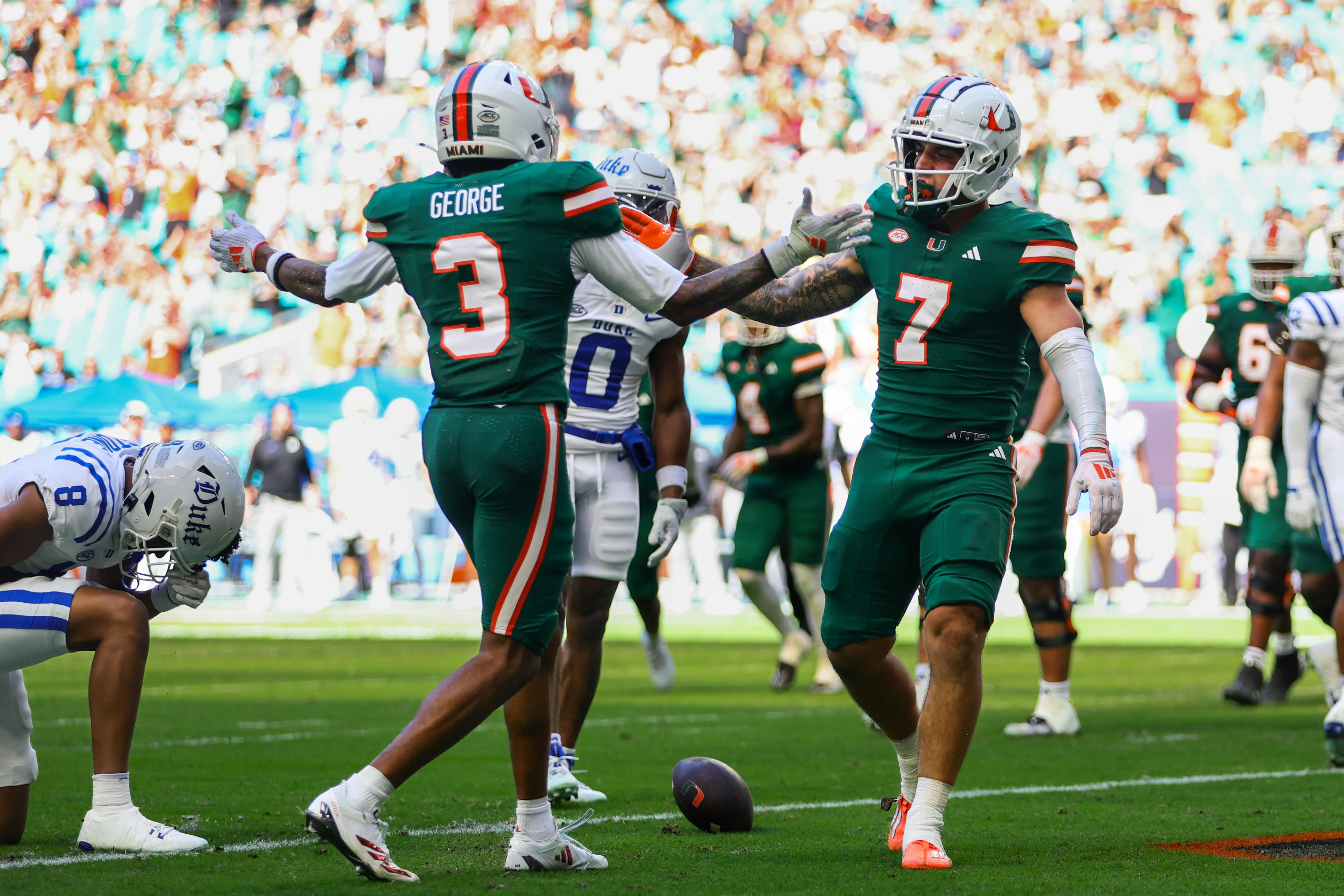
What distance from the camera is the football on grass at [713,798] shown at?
4625 mm

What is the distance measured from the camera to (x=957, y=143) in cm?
429

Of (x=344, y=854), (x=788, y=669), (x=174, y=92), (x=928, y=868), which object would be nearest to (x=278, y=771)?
(x=344, y=854)

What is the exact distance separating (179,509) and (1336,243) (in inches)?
186

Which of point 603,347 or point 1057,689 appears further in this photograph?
point 1057,689

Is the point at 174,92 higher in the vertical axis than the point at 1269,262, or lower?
higher

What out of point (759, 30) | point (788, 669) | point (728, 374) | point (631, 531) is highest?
point (759, 30)

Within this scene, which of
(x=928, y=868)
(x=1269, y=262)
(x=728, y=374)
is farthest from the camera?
(x=728, y=374)

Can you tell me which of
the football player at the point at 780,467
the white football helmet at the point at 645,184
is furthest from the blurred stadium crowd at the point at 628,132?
the white football helmet at the point at 645,184

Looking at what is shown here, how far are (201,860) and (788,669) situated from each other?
230 inches

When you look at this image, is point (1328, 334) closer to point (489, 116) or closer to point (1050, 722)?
point (1050, 722)

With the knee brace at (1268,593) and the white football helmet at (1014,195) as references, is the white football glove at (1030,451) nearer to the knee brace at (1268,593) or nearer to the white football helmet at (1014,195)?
the white football helmet at (1014,195)

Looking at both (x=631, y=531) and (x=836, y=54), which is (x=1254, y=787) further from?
(x=836, y=54)

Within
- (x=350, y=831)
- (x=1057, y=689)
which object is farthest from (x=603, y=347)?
(x=1057, y=689)

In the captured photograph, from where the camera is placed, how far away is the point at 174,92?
25469 mm
